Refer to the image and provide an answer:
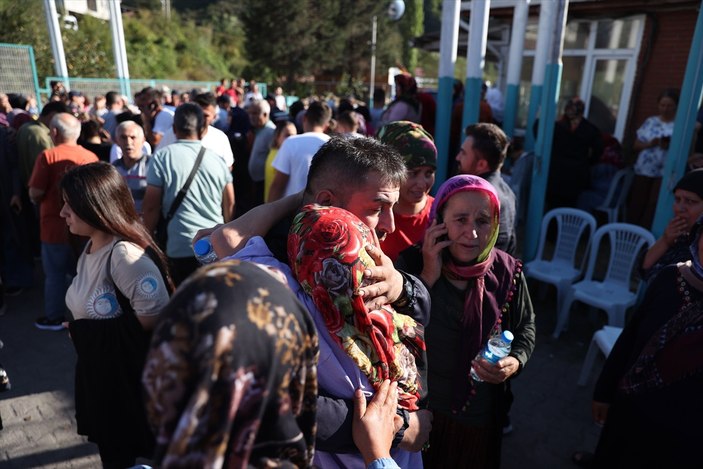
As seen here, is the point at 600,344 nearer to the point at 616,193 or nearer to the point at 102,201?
the point at 102,201

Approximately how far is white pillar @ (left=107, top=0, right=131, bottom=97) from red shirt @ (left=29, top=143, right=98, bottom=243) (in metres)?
13.1

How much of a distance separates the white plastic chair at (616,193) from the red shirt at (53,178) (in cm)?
631

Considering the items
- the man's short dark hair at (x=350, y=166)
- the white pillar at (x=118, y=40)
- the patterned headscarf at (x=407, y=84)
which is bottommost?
the man's short dark hair at (x=350, y=166)

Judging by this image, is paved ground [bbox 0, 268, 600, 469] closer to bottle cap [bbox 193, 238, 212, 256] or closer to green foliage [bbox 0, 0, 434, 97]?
bottle cap [bbox 193, 238, 212, 256]

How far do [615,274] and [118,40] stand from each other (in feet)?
54.3

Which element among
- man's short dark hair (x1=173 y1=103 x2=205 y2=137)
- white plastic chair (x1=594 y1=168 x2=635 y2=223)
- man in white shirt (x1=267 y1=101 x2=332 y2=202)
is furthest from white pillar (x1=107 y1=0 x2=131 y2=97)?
white plastic chair (x1=594 y1=168 x2=635 y2=223)

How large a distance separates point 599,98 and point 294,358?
10.2 meters

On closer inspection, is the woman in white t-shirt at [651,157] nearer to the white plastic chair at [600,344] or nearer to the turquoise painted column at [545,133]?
the turquoise painted column at [545,133]

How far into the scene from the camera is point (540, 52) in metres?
5.35

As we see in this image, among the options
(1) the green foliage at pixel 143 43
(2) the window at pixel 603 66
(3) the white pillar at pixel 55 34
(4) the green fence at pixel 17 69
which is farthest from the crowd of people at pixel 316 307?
(1) the green foliage at pixel 143 43

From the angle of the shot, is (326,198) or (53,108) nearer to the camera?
(326,198)

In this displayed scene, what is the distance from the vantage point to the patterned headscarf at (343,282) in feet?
3.92

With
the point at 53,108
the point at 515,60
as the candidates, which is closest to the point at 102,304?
the point at 53,108

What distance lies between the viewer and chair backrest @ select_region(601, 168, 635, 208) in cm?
640
